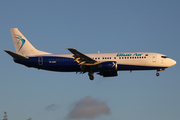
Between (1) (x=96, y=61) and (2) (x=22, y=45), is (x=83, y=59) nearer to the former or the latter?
(1) (x=96, y=61)

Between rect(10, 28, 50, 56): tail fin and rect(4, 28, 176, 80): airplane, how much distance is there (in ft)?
4.48

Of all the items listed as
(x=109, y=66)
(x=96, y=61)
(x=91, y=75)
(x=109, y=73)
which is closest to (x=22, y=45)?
(x=91, y=75)

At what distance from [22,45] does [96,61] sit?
19.2m

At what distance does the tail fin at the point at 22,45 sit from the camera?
71.7 m

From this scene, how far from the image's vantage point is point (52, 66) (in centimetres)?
6781

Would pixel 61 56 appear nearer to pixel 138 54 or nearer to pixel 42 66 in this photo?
pixel 42 66

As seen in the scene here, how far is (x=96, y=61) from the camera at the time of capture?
64875 millimetres

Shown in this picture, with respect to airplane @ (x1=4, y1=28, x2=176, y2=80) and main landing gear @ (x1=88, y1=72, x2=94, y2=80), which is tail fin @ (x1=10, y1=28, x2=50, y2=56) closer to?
airplane @ (x1=4, y1=28, x2=176, y2=80)

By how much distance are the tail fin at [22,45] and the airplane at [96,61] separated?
4.48 ft

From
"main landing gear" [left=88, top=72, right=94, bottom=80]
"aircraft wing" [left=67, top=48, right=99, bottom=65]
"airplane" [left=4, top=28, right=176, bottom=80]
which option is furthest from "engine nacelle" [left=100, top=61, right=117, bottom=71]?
"main landing gear" [left=88, top=72, right=94, bottom=80]

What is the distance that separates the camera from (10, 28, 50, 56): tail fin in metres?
71.7

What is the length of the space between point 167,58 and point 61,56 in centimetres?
2268

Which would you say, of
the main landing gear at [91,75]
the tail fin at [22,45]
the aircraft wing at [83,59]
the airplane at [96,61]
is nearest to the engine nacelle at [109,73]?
the airplane at [96,61]

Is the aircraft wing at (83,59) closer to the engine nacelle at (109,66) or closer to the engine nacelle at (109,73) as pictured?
the engine nacelle at (109,66)
